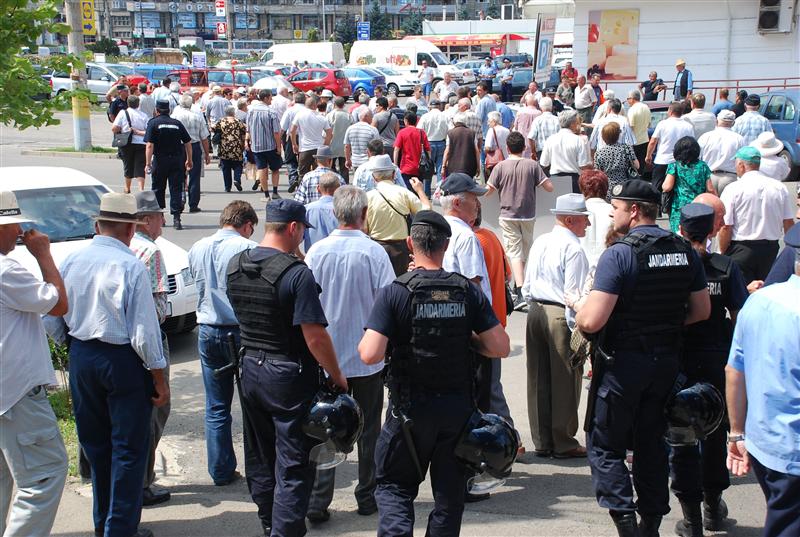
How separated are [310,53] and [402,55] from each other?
618 centimetres

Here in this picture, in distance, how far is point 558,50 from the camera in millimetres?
54125

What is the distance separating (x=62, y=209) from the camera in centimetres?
961

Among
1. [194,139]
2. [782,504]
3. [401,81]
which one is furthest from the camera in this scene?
[401,81]

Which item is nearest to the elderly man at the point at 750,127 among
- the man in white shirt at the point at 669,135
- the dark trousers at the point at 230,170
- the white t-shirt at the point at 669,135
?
the man in white shirt at the point at 669,135

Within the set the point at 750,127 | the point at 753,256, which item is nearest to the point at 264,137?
the point at 750,127

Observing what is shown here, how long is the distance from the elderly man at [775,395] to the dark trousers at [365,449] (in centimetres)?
225

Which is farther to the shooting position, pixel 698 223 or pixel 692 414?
pixel 698 223

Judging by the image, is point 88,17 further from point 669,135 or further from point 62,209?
point 669,135

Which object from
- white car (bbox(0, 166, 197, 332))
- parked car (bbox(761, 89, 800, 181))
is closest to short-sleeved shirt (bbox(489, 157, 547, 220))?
white car (bbox(0, 166, 197, 332))

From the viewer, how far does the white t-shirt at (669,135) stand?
44.8 feet

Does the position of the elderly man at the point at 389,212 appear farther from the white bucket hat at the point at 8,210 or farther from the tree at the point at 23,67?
the white bucket hat at the point at 8,210

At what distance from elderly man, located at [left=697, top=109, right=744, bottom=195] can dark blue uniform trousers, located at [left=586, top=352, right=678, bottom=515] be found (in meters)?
7.51

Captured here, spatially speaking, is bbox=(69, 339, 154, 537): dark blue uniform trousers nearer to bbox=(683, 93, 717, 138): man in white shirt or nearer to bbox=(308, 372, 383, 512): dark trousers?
bbox=(308, 372, 383, 512): dark trousers

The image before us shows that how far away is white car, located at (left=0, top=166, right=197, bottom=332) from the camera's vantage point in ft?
29.8
